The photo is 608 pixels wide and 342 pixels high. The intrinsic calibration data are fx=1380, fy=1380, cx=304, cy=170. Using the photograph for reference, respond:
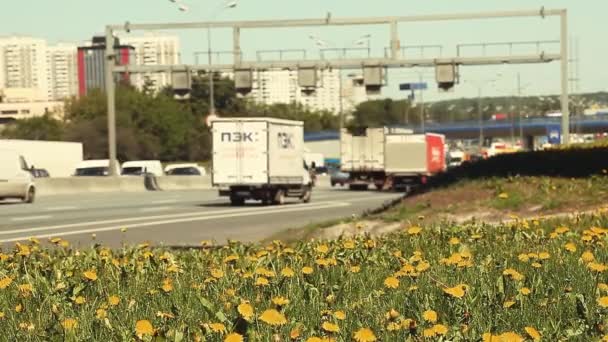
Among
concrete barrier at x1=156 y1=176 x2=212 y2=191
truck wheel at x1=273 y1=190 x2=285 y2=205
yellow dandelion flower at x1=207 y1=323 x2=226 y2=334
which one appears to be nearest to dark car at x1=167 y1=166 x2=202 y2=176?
concrete barrier at x1=156 y1=176 x2=212 y2=191

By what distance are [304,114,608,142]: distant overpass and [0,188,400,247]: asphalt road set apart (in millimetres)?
104596

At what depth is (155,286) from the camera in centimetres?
901

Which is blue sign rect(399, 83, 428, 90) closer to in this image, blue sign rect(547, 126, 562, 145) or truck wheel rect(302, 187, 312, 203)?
blue sign rect(547, 126, 562, 145)

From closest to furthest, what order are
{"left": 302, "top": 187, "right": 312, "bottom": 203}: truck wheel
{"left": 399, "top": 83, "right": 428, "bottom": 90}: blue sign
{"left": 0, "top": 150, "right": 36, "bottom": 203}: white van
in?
{"left": 0, "top": 150, "right": 36, "bottom": 203}: white van < {"left": 302, "top": 187, "right": 312, "bottom": 203}: truck wheel < {"left": 399, "top": 83, "right": 428, "bottom": 90}: blue sign

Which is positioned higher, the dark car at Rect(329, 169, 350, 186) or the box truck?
the box truck

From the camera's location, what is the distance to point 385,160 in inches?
2776

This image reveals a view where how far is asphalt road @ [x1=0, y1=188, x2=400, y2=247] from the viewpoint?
25.3 metres

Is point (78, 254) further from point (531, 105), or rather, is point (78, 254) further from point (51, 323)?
point (531, 105)

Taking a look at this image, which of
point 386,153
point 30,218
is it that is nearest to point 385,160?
point 386,153

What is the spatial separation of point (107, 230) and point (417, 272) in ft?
66.3

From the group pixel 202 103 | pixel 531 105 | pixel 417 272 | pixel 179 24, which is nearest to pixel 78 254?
pixel 417 272

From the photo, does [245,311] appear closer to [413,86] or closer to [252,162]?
[252,162]

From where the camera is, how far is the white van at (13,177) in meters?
47.6

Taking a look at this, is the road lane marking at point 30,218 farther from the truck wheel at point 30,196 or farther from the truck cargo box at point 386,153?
the truck cargo box at point 386,153
